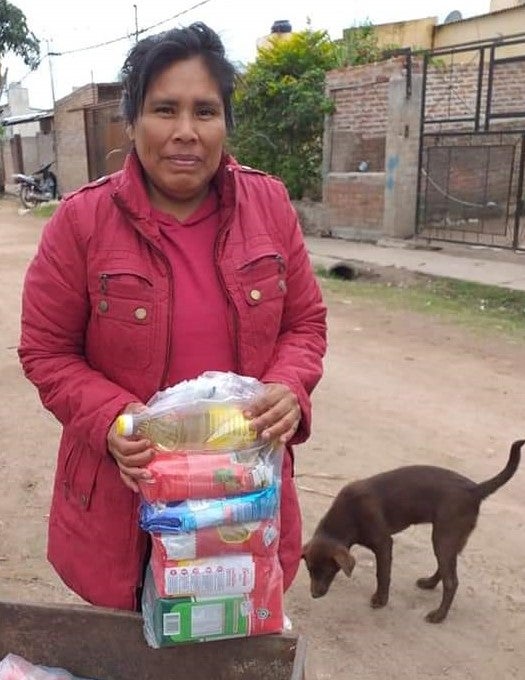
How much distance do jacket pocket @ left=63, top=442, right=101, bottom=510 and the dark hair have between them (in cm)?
75

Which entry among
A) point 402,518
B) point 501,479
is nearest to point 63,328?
point 402,518

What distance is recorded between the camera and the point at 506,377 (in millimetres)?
Result: 5645

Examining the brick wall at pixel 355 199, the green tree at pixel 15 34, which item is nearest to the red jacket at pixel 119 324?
the brick wall at pixel 355 199

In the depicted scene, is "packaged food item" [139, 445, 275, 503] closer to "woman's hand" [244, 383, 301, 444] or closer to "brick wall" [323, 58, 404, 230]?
"woman's hand" [244, 383, 301, 444]

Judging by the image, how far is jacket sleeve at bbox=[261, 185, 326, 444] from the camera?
5.59 feet

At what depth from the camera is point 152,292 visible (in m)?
1.60

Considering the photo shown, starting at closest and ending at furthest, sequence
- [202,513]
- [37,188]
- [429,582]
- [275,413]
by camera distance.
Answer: [202,513] → [275,413] → [429,582] → [37,188]

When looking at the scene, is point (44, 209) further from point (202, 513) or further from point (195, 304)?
point (202, 513)

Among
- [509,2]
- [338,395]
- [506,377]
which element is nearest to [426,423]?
[338,395]

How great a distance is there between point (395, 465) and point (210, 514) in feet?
9.28

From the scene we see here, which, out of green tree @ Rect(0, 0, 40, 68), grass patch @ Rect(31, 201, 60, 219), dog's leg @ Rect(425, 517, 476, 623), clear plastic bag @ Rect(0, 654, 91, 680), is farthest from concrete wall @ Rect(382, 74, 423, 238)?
green tree @ Rect(0, 0, 40, 68)

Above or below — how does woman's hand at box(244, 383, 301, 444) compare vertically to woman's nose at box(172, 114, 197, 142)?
below

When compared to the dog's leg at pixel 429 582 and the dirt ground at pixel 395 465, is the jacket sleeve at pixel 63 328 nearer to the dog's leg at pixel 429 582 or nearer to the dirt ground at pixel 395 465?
the dirt ground at pixel 395 465

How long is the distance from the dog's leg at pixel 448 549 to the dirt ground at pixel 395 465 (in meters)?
0.10
